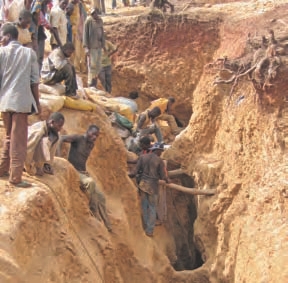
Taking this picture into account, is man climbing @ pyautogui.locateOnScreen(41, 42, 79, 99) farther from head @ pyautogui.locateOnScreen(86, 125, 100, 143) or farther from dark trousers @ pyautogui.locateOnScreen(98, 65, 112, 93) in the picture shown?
dark trousers @ pyautogui.locateOnScreen(98, 65, 112, 93)

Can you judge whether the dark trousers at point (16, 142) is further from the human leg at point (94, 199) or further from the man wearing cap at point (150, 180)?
the man wearing cap at point (150, 180)

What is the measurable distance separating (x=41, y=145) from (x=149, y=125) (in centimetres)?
500

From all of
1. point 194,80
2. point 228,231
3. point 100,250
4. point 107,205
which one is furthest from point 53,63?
point 194,80

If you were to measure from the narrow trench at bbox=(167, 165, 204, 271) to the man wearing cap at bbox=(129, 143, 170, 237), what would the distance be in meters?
1.27

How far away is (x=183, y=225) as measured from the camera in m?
12.3

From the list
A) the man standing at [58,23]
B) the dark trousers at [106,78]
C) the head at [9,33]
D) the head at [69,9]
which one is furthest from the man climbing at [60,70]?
Answer: the dark trousers at [106,78]

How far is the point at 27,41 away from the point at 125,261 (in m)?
3.84

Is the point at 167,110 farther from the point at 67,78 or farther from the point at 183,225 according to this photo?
the point at 67,78

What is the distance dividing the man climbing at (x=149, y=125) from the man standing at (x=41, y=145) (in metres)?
4.16

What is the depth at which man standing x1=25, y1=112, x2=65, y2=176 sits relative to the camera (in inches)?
288

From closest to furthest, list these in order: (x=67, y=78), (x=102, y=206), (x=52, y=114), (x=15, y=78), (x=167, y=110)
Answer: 1. (x=15, y=78)
2. (x=52, y=114)
3. (x=102, y=206)
4. (x=67, y=78)
5. (x=167, y=110)

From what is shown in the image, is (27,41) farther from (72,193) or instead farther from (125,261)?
(125,261)

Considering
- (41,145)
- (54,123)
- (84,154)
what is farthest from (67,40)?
(41,145)

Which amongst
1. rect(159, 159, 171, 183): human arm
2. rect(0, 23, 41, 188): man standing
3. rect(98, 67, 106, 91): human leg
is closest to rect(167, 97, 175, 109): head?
rect(98, 67, 106, 91): human leg
